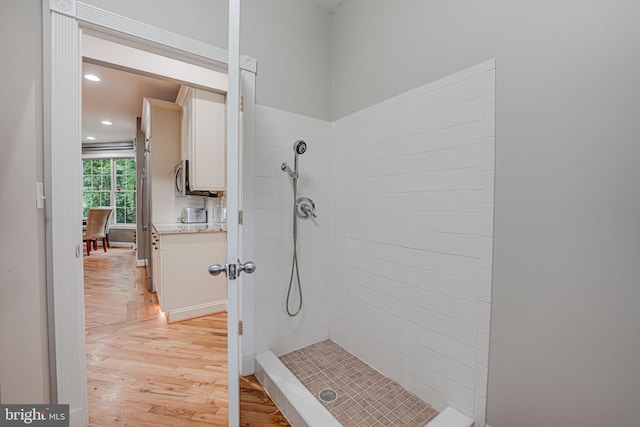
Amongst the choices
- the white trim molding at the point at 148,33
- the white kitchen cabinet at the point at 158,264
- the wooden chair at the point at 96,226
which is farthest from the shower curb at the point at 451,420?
the wooden chair at the point at 96,226

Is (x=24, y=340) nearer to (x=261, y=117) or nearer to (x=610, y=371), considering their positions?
(x=261, y=117)

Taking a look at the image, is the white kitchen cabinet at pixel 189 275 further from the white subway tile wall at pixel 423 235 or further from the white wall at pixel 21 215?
the white subway tile wall at pixel 423 235

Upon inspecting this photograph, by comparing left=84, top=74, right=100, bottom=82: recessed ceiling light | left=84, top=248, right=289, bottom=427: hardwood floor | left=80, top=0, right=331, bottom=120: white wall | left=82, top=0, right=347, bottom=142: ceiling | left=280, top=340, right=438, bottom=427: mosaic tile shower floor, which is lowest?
left=84, top=248, right=289, bottom=427: hardwood floor

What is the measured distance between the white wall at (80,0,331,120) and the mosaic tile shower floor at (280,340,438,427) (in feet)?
6.17

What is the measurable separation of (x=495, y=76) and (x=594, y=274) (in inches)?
37.0

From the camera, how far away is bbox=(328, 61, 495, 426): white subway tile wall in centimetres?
137

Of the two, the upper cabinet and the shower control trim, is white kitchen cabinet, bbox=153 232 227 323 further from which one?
the shower control trim

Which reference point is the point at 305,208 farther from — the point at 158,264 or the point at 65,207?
the point at 158,264

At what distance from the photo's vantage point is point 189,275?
2.89 m

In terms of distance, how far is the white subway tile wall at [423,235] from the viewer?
1.37m

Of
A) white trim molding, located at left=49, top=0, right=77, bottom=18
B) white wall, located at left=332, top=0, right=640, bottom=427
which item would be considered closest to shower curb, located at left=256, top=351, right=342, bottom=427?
white wall, located at left=332, top=0, right=640, bottom=427

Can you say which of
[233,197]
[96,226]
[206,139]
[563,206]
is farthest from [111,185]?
[563,206]

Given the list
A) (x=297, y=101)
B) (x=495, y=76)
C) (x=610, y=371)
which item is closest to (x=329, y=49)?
(x=297, y=101)

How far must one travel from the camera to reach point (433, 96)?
61.2 inches
